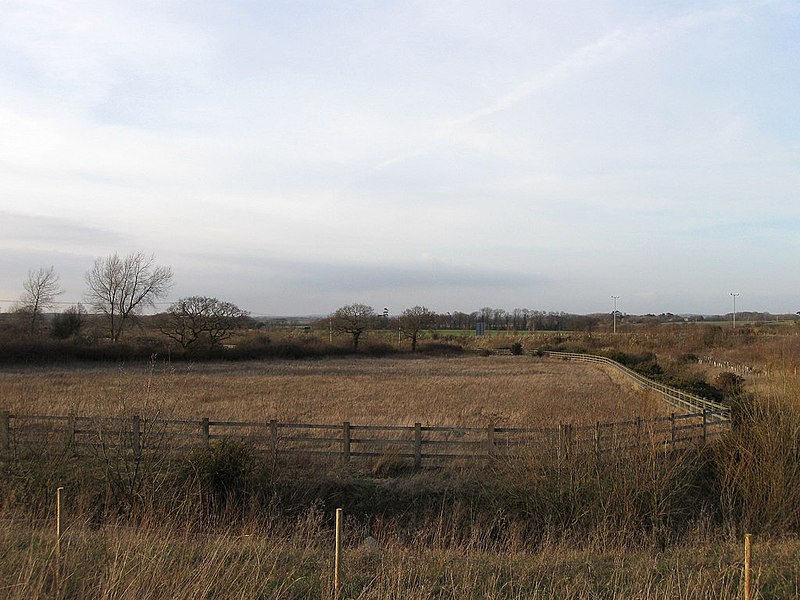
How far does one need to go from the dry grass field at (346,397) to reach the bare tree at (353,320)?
42080 mm

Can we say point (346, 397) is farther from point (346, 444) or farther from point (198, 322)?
point (198, 322)

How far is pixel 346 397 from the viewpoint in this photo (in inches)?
1163

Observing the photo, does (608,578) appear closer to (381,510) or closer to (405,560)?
(405,560)

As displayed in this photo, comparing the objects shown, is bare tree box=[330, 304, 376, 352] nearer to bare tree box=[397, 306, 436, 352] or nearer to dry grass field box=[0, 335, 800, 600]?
bare tree box=[397, 306, 436, 352]

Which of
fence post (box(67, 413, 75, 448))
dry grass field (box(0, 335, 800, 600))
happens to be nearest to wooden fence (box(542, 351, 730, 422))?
dry grass field (box(0, 335, 800, 600))

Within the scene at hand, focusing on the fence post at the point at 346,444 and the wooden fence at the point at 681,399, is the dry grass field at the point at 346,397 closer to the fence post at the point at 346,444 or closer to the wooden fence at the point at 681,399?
the wooden fence at the point at 681,399

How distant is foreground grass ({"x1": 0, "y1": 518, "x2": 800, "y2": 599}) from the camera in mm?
6500

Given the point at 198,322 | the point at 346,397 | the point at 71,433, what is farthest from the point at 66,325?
the point at 71,433

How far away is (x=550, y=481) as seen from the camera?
1164 centimetres

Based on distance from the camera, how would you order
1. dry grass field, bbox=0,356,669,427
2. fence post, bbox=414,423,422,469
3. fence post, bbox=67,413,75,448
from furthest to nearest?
dry grass field, bbox=0,356,669,427
fence post, bbox=414,423,422,469
fence post, bbox=67,413,75,448

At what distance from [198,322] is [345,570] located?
65759mm

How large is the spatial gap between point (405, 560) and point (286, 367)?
4660cm

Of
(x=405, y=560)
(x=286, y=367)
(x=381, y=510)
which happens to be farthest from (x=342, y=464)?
(x=286, y=367)

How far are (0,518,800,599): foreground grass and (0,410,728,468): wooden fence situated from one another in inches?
95.3
